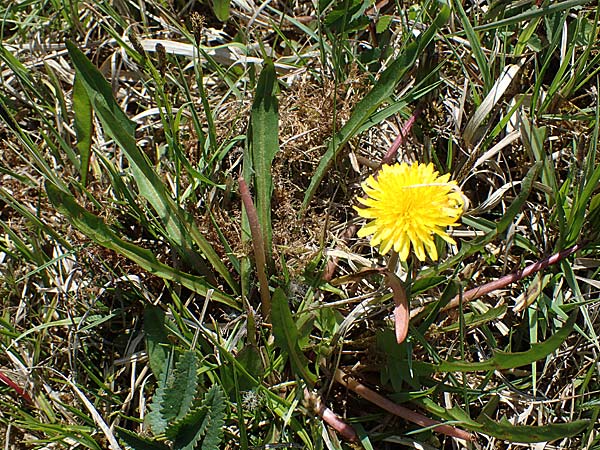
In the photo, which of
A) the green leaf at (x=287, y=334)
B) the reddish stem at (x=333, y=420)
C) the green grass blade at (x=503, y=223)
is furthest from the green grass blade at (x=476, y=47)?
the reddish stem at (x=333, y=420)

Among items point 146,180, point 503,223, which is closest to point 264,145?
point 146,180

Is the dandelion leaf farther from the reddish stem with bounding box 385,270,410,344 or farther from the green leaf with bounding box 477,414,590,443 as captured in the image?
the green leaf with bounding box 477,414,590,443

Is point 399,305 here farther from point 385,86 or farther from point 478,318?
point 385,86

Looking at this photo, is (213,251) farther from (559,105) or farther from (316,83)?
(559,105)

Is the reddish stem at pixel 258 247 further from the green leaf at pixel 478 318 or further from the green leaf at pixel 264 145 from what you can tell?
the green leaf at pixel 478 318

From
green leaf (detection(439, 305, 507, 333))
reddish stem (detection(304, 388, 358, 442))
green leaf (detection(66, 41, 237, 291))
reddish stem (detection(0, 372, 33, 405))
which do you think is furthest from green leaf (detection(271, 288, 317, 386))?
reddish stem (detection(0, 372, 33, 405))
